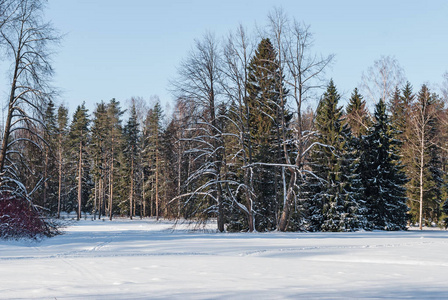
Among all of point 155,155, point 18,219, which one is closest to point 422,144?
point 155,155

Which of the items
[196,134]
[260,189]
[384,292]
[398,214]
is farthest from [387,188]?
[384,292]

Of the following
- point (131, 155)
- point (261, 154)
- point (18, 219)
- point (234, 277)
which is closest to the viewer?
point (234, 277)

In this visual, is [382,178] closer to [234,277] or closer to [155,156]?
[234,277]

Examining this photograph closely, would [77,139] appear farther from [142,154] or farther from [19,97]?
[19,97]

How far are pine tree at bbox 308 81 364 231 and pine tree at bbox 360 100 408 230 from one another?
225cm

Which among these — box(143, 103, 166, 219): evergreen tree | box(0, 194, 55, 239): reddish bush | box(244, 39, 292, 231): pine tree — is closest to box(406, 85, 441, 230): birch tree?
box(244, 39, 292, 231): pine tree

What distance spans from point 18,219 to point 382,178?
2655cm

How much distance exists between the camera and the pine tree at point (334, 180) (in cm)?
3020

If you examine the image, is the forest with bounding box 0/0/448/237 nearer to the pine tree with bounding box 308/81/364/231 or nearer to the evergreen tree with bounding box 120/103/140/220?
the pine tree with bounding box 308/81/364/231

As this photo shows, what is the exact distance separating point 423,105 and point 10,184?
3693 centimetres

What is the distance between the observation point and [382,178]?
34125 mm

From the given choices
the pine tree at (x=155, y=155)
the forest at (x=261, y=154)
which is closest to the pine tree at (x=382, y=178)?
the forest at (x=261, y=154)

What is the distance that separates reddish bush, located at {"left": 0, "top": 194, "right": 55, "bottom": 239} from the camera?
56.8 ft

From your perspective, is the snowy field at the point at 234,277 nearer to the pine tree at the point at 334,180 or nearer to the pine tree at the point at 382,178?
the pine tree at the point at 334,180
